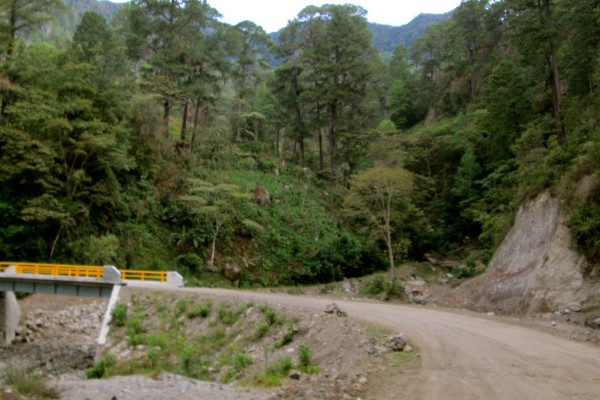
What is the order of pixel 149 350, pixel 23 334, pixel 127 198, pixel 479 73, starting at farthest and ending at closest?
pixel 479 73 < pixel 127 198 < pixel 23 334 < pixel 149 350

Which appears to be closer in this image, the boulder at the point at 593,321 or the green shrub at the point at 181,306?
the boulder at the point at 593,321

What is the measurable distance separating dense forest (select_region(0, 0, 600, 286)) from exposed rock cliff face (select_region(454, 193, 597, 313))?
2.92 feet

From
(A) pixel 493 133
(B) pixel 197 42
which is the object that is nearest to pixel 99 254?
(B) pixel 197 42

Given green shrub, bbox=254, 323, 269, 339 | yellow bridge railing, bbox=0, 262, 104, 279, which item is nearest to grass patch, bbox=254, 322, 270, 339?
green shrub, bbox=254, 323, 269, 339

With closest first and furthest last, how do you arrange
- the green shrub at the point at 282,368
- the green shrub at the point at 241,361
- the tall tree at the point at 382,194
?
1. the green shrub at the point at 282,368
2. the green shrub at the point at 241,361
3. the tall tree at the point at 382,194

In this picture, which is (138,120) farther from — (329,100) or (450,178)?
(450,178)

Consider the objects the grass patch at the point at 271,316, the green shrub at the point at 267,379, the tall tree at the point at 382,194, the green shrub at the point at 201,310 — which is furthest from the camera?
the tall tree at the point at 382,194

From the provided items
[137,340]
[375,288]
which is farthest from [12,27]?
[375,288]

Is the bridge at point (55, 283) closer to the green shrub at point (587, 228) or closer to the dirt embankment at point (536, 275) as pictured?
the dirt embankment at point (536, 275)

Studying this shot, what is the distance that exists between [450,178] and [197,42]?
942 inches

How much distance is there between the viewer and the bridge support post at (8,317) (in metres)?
22.1

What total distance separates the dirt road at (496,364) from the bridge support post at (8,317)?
60.7ft

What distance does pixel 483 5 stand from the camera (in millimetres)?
56969

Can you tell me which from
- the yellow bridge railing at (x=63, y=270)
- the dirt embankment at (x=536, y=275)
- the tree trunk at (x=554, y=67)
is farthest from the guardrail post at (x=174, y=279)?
the tree trunk at (x=554, y=67)
